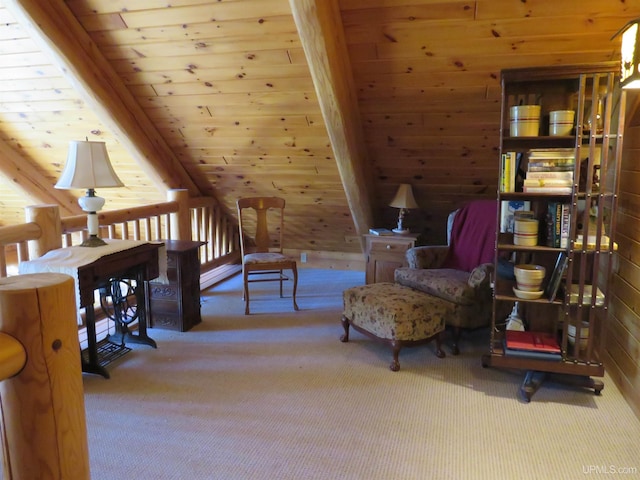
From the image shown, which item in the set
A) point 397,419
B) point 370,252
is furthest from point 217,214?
point 397,419

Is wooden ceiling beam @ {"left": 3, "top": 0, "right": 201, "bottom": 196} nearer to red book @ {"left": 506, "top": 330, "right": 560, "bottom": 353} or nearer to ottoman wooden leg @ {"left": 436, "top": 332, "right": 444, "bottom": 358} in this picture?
ottoman wooden leg @ {"left": 436, "top": 332, "right": 444, "bottom": 358}

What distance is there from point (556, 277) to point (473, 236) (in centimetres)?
112

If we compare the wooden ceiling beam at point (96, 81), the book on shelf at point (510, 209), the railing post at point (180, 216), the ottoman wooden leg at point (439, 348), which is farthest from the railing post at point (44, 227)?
the book on shelf at point (510, 209)

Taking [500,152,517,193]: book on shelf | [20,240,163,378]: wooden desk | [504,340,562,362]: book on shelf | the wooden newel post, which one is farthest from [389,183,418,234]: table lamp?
the wooden newel post

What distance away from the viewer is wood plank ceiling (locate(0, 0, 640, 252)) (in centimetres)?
270

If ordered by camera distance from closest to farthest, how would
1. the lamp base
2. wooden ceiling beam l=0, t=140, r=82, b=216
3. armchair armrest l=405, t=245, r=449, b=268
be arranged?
the lamp base
armchair armrest l=405, t=245, r=449, b=268
wooden ceiling beam l=0, t=140, r=82, b=216

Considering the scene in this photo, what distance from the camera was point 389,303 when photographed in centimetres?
292

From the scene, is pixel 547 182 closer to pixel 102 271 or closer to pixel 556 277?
pixel 556 277

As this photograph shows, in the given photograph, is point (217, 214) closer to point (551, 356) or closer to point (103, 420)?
point (103, 420)

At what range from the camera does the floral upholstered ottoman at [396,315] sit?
282 cm

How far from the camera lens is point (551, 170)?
2.41 metres

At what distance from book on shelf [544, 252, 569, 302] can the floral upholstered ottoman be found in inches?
25.6

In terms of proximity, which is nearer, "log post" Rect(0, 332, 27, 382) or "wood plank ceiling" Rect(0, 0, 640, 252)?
"log post" Rect(0, 332, 27, 382)

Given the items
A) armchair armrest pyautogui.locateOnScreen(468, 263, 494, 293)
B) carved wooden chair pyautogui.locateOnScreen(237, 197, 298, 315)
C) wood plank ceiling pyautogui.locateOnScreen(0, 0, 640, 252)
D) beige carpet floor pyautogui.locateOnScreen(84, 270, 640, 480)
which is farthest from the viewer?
carved wooden chair pyautogui.locateOnScreen(237, 197, 298, 315)
